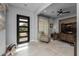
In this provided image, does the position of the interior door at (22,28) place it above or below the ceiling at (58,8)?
below

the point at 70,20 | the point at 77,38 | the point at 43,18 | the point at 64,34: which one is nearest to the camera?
the point at 77,38

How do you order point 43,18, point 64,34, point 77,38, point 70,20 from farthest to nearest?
point 43,18
point 64,34
point 70,20
point 77,38

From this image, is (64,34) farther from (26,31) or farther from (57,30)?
(26,31)

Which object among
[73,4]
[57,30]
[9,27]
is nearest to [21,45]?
[9,27]

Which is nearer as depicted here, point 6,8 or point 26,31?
point 6,8

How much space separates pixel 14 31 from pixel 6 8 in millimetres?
408

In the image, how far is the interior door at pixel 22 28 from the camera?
1034 millimetres

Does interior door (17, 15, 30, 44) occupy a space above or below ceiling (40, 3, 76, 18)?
below

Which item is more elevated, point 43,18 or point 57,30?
Answer: point 43,18

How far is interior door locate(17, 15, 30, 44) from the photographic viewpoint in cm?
103

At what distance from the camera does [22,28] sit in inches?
41.7

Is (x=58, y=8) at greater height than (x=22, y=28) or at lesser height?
greater

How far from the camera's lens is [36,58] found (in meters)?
1.02

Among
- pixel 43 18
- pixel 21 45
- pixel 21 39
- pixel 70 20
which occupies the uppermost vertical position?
pixel 43 18
